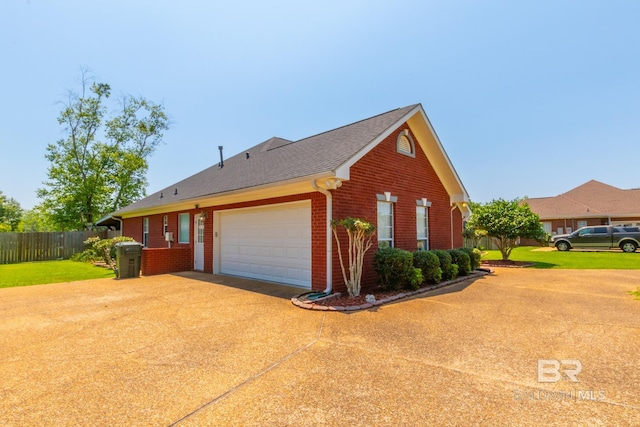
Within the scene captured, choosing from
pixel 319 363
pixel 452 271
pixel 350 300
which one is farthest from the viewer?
pixel 452 271

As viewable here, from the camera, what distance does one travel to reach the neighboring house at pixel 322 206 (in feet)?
24.8

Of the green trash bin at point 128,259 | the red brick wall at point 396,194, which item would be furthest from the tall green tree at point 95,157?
the red brick wall at point 396,194

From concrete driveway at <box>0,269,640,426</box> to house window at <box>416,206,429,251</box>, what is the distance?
3.98m

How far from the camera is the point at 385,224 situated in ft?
29.9

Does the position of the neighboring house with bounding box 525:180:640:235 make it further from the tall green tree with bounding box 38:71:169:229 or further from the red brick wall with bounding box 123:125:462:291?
the tall green tree with bounding box 38:71:169:229

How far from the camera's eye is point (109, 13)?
9164mm

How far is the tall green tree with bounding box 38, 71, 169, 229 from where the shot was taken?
2578 centimetres

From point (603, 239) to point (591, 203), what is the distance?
1076 cm

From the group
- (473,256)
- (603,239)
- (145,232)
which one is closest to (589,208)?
(603,239)

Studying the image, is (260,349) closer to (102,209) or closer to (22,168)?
(102,209)

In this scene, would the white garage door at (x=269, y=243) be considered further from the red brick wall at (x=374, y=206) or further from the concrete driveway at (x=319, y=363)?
the concrete driveway at (x=319, y=363)

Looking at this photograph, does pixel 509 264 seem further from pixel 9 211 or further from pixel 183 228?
pixel 9 211

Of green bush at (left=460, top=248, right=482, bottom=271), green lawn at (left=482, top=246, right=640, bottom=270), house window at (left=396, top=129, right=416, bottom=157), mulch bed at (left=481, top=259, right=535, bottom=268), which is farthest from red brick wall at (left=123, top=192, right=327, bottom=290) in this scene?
green lawn at (left=482, top=246, right=640, bottom=270)

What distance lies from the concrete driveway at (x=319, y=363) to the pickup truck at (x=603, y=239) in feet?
61.0
